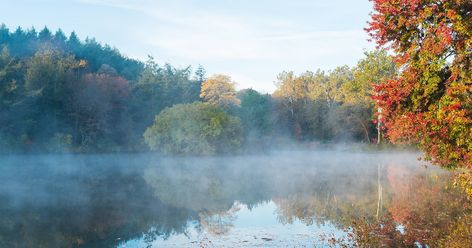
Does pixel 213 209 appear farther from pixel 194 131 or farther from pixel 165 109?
pixel 165 109

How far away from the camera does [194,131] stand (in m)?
56.2

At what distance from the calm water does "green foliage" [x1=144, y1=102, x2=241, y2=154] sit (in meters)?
24.0

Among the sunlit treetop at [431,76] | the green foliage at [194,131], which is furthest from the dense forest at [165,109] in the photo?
the sunlit treetop at [431,76]

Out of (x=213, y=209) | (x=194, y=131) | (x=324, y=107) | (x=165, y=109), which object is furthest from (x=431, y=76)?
(x=324, y=107)

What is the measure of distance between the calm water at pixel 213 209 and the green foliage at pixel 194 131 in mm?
23973

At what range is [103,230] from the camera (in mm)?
15844

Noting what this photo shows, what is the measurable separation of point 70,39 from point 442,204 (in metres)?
117

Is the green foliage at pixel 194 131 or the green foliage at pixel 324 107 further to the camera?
the green foliage at pixel 324 107

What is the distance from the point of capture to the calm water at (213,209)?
1429 centimetres

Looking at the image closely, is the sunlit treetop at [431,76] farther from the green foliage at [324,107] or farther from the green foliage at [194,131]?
the green foliage at [324,107]

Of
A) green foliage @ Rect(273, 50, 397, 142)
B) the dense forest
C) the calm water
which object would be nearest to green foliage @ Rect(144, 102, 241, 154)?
the dense forest

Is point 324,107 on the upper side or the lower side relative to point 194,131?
upper

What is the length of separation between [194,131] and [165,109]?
826 centimetres

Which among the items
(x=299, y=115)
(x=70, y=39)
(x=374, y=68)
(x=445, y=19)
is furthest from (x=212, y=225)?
(x=70, y=39)
